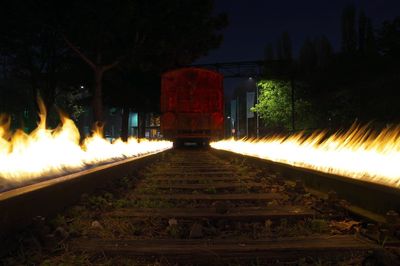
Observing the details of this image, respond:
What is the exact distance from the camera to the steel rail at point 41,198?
11.0ft

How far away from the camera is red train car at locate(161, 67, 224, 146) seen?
22.0 metres

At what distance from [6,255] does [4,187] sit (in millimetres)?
1715

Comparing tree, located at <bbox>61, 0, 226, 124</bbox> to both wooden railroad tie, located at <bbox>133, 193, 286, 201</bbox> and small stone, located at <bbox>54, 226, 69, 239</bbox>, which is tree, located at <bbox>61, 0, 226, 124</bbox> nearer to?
wooden railroad tie, located at <bbox>133, 193, 286, 201</bbox>

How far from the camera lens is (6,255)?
3.14 m

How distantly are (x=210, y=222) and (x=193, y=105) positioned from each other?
17647mm

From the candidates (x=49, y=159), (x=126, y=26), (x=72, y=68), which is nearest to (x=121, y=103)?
(x=72, y=68)

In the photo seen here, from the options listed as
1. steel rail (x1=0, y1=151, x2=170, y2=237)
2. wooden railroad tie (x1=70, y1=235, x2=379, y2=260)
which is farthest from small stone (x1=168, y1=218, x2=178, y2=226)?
steel rail (x1=0, y1=151, x2=170, y2=237)

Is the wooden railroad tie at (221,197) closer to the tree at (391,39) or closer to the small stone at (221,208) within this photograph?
the small stone at (221,208)

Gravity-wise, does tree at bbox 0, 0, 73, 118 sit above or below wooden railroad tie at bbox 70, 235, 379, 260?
above

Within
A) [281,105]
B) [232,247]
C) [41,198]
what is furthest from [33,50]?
[232,247]

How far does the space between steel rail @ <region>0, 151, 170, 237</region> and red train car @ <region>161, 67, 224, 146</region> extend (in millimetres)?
15334

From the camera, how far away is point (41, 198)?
13.2ft

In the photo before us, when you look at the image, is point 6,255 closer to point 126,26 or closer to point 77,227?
point 77,227

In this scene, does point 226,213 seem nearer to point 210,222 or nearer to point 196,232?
point 210,222
